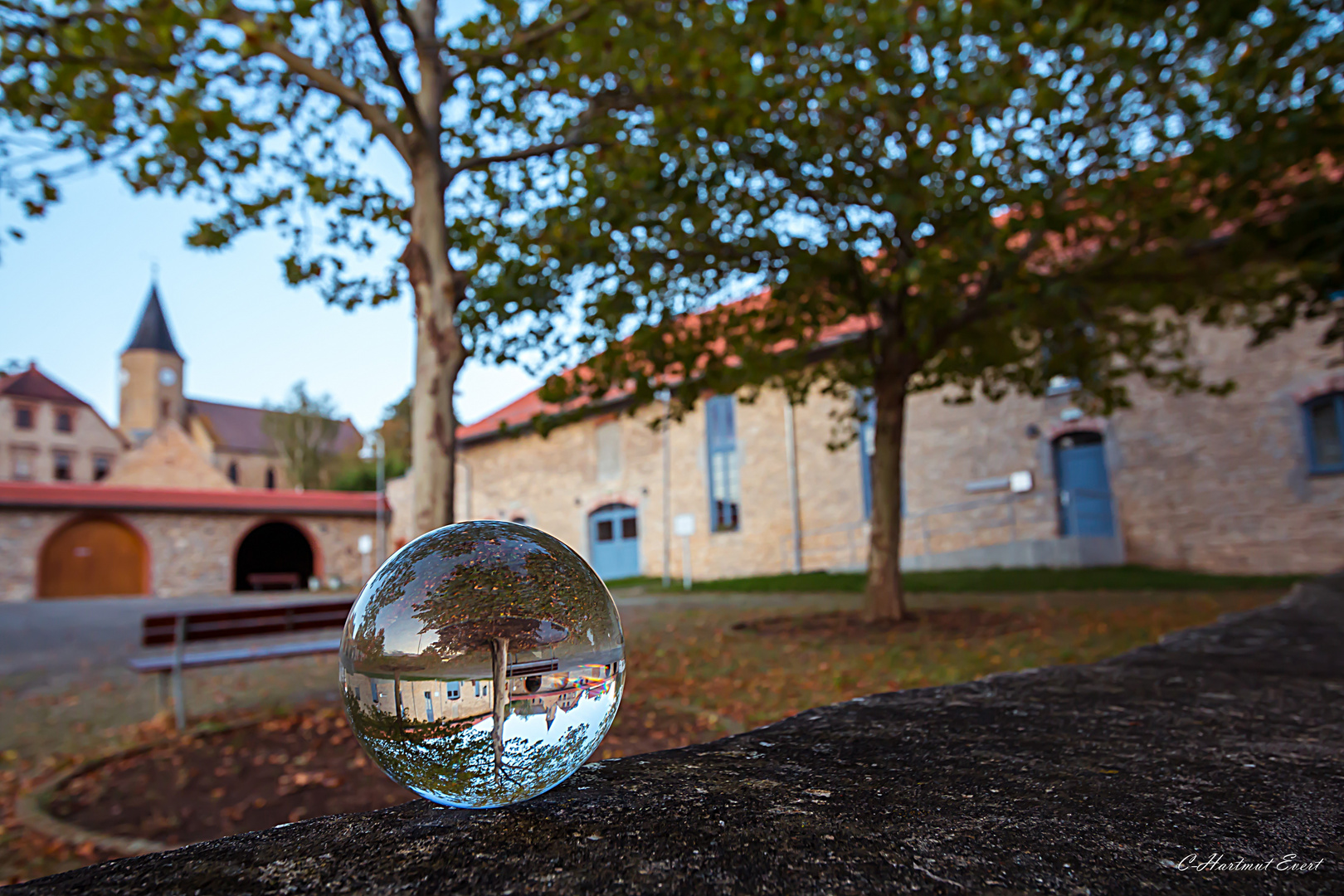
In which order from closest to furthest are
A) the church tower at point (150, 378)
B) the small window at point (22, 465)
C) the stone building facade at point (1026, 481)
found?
the stone building facade at point (1026, 481), the small window at point (22, 465), the church tower at point (150, 378)

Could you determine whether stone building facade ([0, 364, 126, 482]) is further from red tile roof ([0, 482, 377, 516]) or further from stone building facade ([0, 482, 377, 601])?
stone building facade ([0, 482, 377, 601])

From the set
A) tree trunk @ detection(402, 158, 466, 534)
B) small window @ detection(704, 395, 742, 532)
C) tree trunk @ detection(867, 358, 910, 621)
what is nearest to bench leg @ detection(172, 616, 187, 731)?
tree trunk @ detection(402, 158, 466, 534)

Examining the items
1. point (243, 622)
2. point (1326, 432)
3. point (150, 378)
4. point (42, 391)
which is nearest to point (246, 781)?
point (243, 622)

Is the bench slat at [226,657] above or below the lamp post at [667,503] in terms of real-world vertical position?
below

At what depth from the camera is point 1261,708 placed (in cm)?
170

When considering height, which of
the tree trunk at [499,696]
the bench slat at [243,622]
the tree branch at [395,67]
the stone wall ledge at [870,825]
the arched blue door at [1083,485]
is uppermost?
the tree branch at [395,67]

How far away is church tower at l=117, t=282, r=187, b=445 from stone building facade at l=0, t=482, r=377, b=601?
29.2 meters

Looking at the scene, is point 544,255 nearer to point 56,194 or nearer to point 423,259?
point 423,259

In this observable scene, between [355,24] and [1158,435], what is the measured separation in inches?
558

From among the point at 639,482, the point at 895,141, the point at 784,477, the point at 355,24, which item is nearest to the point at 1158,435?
the point at 784,477

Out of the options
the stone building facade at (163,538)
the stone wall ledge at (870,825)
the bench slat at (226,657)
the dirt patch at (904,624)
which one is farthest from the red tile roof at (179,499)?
the stone wall ledge at (870,825)

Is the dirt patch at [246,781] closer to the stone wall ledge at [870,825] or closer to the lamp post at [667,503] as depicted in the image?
the stone wall ledge at [870,825]

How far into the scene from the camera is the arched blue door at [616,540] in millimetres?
22125

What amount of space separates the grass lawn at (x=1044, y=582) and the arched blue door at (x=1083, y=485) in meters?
1.12
